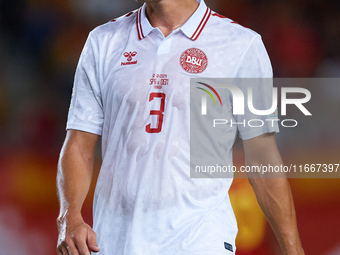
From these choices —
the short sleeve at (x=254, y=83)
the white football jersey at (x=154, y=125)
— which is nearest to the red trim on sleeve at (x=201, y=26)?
the white football jersey at (x=154, y=125)

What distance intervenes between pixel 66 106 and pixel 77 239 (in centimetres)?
210

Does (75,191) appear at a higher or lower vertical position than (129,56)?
lower

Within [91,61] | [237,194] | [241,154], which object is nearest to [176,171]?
[91,61]

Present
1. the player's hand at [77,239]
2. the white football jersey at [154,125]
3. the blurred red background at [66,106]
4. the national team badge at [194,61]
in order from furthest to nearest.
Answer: the blurred red background at [66,106], the national team badge at [194,61], the white football jersey at [154,125], the player's hand at [77,239]

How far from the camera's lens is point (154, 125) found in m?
1.62

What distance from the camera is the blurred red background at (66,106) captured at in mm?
2990

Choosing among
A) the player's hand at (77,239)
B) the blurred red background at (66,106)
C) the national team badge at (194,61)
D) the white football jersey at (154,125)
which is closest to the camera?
the player's hand at (77,239)

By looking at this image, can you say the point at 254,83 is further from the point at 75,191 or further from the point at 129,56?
the point at 75,191

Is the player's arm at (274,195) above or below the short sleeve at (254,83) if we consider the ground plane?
below

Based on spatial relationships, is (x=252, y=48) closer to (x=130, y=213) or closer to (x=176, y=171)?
(x=176, y=171)

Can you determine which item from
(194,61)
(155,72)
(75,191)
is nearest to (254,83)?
(194,61)

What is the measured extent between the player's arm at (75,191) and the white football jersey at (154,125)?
0.15ft

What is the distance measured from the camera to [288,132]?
3.12 meters

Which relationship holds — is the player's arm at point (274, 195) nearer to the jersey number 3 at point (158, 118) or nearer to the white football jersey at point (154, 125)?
the white football jersey at point (154, 125)
